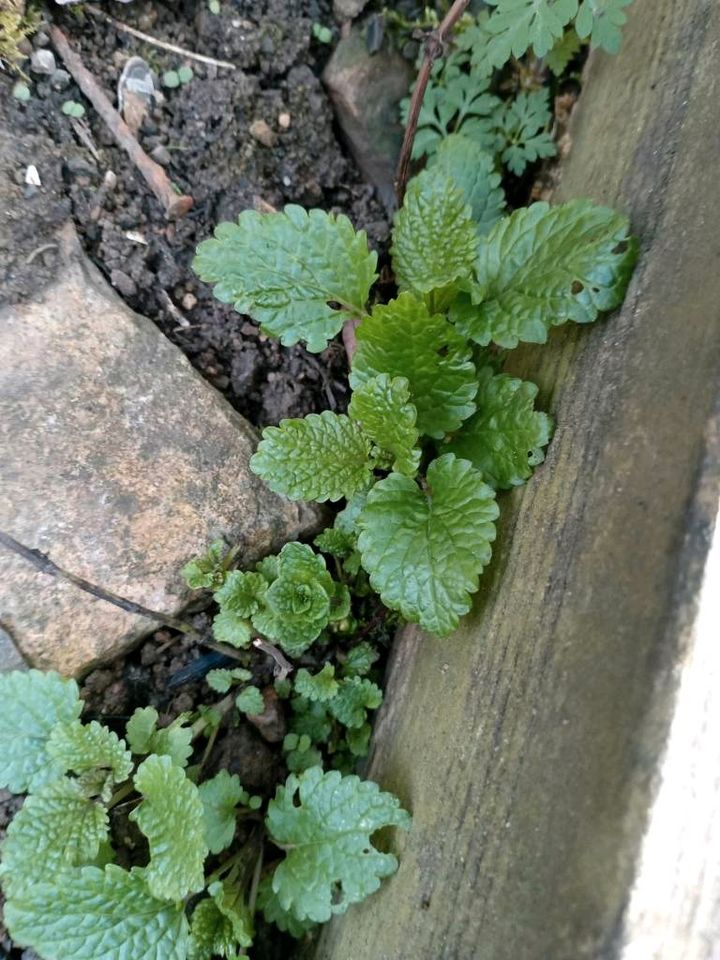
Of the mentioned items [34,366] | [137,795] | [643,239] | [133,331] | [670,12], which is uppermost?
[670,12]

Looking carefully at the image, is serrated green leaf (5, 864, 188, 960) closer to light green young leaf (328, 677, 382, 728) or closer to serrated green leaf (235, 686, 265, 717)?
serrated green leaf (235, 686, 265, 717)

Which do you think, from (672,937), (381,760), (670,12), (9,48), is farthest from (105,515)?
(670,12)

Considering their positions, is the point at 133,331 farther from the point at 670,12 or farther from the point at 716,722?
the point at 716,722

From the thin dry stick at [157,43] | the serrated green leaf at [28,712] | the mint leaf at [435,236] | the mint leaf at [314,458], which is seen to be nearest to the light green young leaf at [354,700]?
the mint leaf at [314,458]

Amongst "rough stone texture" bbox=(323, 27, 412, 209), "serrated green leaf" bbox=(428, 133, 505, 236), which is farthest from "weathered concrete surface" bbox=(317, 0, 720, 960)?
"rough stone texture" bbox=(323, 27, 412, 209)

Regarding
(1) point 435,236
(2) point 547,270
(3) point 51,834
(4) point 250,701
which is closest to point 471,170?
(1) point 435,236
